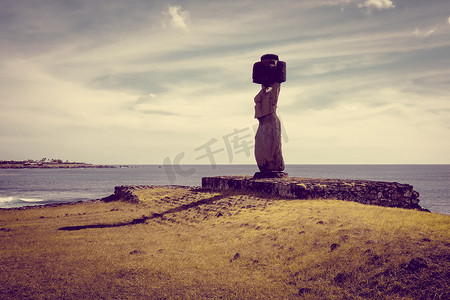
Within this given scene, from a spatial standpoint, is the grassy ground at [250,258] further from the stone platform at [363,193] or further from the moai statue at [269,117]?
the moai statue at [269,117]

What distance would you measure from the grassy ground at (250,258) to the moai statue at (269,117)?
5.67 meters

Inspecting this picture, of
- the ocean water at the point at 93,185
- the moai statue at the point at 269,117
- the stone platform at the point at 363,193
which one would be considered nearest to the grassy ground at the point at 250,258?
the stone platform at the point at 363,193

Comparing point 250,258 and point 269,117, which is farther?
point 269,117

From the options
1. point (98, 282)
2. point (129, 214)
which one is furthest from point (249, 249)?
point (129, 214)

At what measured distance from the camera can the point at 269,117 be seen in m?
18.8

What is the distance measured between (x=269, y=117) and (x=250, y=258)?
11.4 metres

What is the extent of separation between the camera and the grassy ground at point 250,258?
622 cm

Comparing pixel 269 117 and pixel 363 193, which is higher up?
pixel 269 117

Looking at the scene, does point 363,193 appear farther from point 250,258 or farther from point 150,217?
point 150,217

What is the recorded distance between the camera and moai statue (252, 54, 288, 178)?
18469mm

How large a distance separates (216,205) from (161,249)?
229 inches

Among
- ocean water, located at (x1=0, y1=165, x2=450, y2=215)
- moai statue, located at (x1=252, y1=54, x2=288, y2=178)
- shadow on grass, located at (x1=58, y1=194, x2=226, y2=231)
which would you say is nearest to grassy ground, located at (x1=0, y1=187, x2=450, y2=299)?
shadow on grass, located at (x1=58, y1=194, x2=226, y2=231)

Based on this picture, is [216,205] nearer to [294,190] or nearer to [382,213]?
[294,190]

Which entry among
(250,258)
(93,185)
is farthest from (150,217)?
(93,185)
